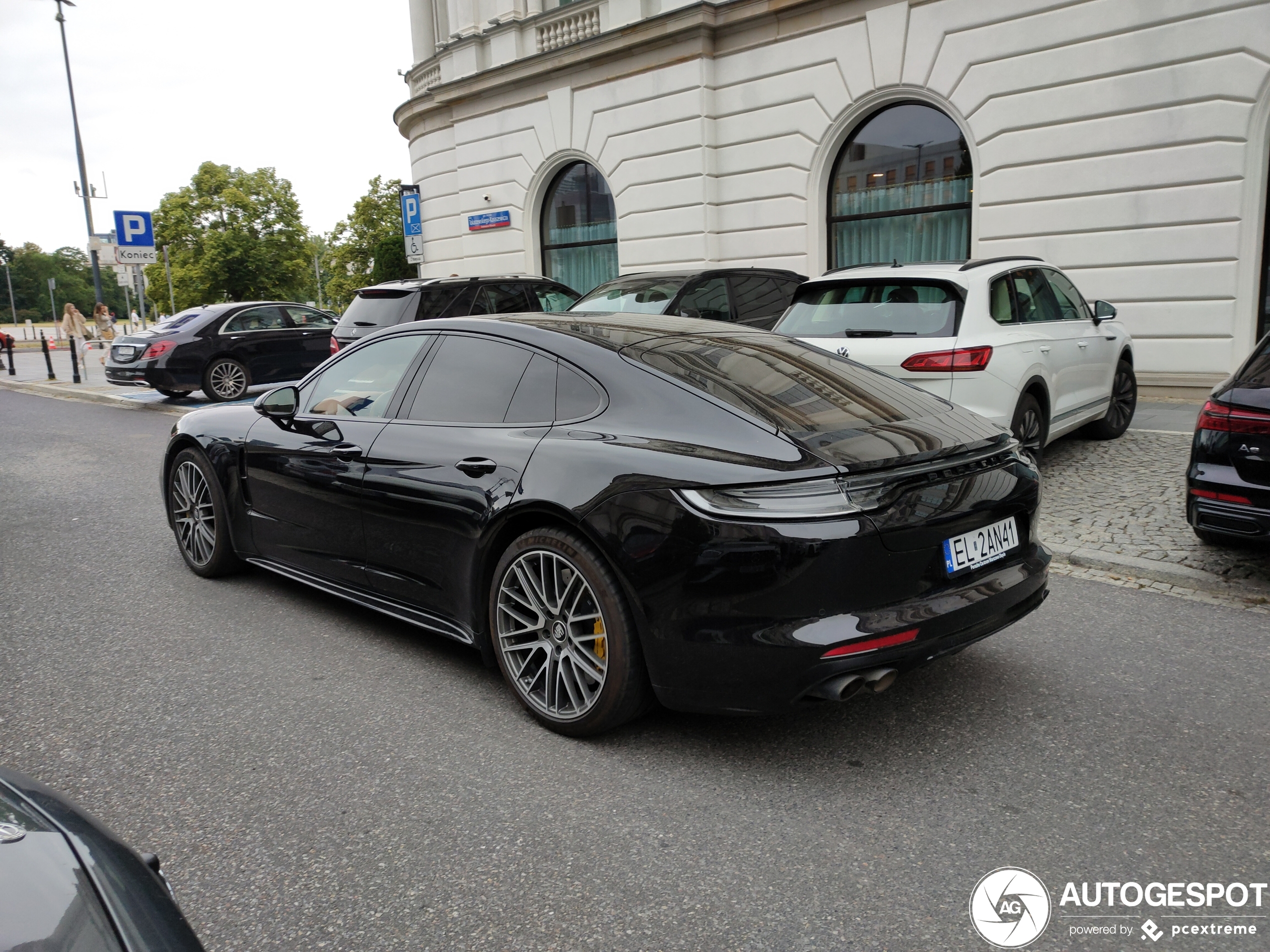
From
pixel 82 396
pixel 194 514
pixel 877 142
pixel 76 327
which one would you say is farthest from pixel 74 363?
pixel 194 514

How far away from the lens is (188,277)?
6278 cm

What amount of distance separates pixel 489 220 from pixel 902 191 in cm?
971

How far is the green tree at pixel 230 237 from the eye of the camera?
62.8 m

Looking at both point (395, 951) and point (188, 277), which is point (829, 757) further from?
point (188, 277)

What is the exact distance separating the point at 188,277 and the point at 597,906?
68437 millimetres

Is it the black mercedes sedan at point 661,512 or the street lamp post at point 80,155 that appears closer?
the black mercedes sedan at point 661,512

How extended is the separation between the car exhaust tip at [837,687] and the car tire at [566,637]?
0.60 metres

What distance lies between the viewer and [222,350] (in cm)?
1529

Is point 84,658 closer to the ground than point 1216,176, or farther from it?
closer to the ground

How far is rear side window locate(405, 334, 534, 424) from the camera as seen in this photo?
Answer: 12.4ft

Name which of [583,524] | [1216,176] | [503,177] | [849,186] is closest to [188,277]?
[503,177]

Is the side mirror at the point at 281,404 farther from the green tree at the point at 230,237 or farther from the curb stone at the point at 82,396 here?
the green tree at the point at 230,237

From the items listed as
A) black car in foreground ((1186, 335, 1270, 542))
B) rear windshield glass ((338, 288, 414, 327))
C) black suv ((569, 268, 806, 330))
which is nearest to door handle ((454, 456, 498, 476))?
black car in foreground ((1186, 335, 1270, 542))

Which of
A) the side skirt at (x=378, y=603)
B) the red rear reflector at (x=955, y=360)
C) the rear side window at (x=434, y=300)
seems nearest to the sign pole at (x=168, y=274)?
the rear side window at (x=434, y=300)
